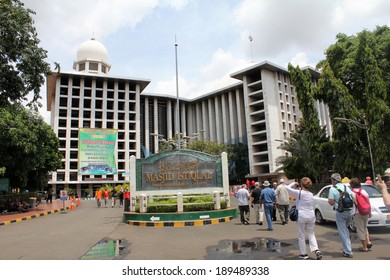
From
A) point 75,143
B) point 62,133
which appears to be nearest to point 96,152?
point 75,143

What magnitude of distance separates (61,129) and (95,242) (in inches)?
2027

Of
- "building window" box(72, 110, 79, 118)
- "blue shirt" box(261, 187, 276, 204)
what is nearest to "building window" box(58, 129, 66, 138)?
"building window" box(72, 110, 79, 118)

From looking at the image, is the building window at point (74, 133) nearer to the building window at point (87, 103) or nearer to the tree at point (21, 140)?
the building window at point (87, 103)

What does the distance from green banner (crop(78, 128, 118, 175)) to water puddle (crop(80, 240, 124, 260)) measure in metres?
47.3

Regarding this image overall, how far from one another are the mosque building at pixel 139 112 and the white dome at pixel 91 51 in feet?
0.62

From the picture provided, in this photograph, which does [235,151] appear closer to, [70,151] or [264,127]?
[264,127]

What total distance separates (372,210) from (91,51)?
201 ft

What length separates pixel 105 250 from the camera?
24.0 feet

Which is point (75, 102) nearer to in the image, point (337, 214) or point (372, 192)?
point (372, 192)

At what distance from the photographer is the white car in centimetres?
838

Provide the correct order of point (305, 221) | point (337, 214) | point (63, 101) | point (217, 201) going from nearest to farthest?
point (305, 221)
point (337, 214)
point (217, 201)
point (63, 101)

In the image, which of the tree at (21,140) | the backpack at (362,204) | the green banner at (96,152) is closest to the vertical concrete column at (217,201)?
the backpack at (362,204)

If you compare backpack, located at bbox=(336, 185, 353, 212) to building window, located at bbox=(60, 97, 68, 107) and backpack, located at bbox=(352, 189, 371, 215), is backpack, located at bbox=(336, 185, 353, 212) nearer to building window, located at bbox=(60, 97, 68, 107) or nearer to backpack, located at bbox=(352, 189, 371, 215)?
backpack, located at bbox=(352, 189, 371, 215)

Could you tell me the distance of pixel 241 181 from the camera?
59.7 m
